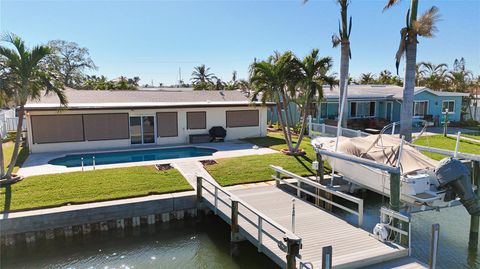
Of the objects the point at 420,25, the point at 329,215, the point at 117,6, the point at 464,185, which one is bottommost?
the point at 329,215

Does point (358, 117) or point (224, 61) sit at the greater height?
point (224, 61)

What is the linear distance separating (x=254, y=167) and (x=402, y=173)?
6.47 m

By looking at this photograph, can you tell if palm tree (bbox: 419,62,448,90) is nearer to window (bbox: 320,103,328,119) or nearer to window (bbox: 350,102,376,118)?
window (bbox: 350,102,376,118)

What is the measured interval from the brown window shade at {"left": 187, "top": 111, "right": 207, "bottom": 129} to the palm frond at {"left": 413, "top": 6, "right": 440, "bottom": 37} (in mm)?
12758

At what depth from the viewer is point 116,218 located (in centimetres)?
1081

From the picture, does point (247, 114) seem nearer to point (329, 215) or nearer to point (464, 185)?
point (329, 215)

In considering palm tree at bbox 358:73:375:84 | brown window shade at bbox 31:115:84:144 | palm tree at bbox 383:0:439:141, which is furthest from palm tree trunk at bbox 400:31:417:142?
palm tree at bbox 358:73:375:84

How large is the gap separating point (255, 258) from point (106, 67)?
70.2 meters

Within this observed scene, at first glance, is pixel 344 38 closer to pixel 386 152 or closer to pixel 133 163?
pixel 386 152

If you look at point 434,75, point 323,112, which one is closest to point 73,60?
point 323,112

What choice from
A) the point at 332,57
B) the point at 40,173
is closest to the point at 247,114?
the point at 332,57

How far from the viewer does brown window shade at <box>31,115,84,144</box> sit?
59.4ft

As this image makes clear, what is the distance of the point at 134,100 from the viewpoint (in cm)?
2234

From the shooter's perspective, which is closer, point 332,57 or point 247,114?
point 332,57
